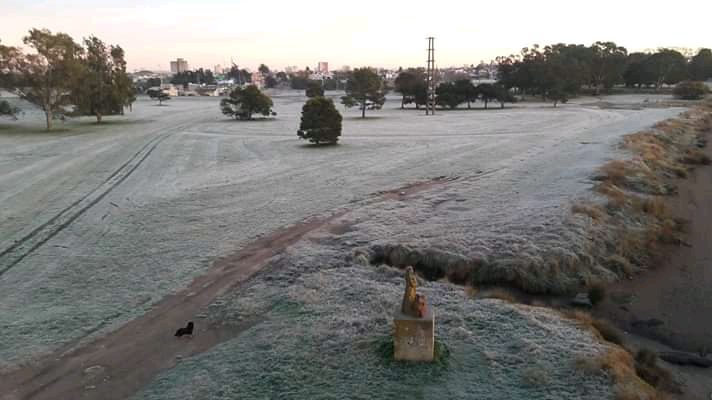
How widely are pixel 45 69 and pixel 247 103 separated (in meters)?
23.1

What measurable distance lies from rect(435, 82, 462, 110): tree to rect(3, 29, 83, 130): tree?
5291 cm

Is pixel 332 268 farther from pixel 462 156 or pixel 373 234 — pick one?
pixel 462 156

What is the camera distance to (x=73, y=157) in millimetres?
38594

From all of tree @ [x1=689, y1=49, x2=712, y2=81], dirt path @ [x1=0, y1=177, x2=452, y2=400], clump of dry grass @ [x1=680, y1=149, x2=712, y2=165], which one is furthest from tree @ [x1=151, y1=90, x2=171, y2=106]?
tree @ [x1=689, y1=49, x2=712, y2=81]

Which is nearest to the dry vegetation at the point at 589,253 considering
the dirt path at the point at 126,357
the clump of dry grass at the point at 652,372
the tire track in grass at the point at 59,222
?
the clump of dry grass at the point at 652,372

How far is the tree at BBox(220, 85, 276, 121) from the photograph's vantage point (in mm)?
68750

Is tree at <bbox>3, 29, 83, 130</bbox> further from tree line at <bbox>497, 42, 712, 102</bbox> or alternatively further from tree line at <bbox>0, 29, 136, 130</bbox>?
tree line at <bbox>497, 42, 712, 102</bbox>

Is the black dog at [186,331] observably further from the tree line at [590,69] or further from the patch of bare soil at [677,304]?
the tree line at [590,69]

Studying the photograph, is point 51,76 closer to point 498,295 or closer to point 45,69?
point 45,69

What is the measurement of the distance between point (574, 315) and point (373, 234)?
727 cm

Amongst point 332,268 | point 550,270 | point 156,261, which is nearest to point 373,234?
point 332,268

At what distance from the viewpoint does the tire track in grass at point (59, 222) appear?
17.0 metres

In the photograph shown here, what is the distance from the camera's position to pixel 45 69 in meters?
55.2

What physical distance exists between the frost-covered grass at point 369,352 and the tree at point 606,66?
376 feet
